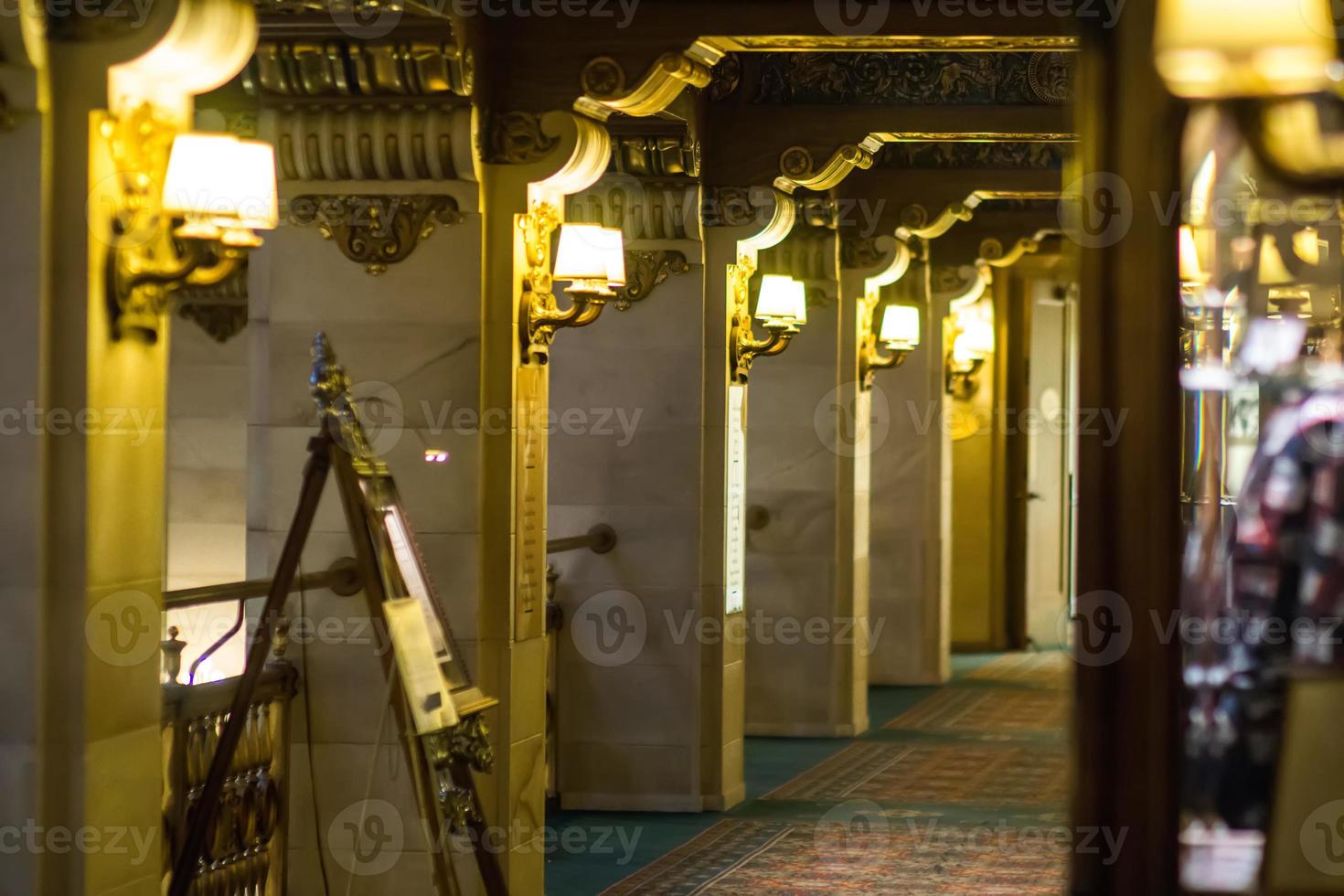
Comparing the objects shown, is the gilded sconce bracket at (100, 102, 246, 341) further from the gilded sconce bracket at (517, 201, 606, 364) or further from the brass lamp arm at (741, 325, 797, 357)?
the brass lamp arm at (741, 325, 797, 357)

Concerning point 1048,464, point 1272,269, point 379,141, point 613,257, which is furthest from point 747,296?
point 1048,464

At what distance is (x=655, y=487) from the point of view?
9.04m

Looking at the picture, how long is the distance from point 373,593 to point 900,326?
6.80m

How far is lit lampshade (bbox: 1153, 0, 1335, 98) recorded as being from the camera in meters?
2.65

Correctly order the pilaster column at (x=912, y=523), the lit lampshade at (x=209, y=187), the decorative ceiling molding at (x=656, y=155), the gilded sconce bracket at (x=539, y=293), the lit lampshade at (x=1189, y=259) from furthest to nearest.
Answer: the pilaster column at (x=912, y=523), the decorative ceiling molding at (x=656, y=155), the gilded sconce bracket at (x=539, y=293), the lit lampshade at (x=209, y=187), the lit lampshade at (x=1189, y=259)

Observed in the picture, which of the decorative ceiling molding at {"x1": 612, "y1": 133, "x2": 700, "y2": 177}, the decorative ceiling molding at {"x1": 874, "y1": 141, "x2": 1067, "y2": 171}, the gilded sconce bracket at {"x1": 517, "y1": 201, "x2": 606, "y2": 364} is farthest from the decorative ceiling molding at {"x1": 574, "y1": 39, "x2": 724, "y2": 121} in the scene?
the decorative ceiling molding at {"x1": 874, "y1": 141, "x2": 1067, "y2": 171}

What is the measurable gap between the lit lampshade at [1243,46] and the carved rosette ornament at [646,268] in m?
6.35

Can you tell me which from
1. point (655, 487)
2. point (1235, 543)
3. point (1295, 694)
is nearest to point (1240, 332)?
point (1235, 543)

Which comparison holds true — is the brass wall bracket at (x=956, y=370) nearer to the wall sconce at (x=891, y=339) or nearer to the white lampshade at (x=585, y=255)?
the wall sconce at (x=891, y=339)

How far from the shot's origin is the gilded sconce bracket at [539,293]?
679 centimetres

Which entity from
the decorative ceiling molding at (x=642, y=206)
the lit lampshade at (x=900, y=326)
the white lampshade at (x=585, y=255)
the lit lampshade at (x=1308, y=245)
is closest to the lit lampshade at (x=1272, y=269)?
the lit lampshade at (x=1308, y=245)

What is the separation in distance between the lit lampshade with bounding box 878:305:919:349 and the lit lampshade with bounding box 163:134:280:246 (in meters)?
7.74

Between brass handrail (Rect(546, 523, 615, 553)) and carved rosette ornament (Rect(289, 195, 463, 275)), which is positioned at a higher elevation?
carved rosette ornament (Rect(289, 195, 463, 275))

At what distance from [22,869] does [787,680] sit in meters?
7.75
